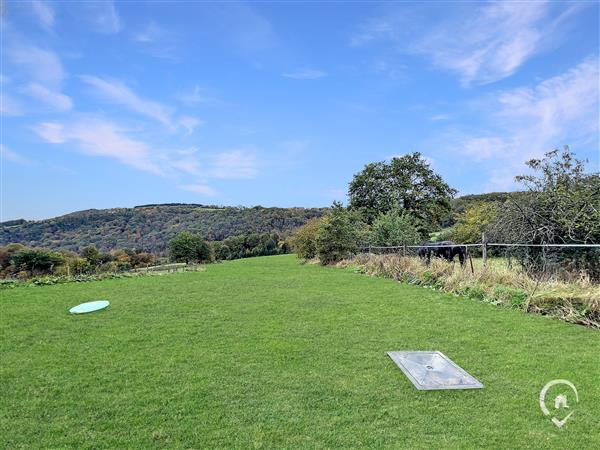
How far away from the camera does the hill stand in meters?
42.7

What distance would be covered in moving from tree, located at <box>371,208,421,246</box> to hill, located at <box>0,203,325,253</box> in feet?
80.1

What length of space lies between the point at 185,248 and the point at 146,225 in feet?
85.4

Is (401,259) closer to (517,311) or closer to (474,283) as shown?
(474,283)

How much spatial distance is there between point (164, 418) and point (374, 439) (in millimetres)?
1676

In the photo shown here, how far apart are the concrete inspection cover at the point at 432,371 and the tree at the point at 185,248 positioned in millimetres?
25318

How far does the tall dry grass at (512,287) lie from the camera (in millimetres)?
6504

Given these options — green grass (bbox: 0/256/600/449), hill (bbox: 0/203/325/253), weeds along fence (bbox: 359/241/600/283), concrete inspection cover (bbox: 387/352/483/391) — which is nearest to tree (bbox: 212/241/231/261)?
hill (bbox: 0/203/325/253)

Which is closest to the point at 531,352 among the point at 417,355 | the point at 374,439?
the point at 417,355

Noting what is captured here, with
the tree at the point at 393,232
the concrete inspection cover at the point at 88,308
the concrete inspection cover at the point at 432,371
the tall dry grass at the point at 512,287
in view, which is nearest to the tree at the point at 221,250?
the tree at the point at 393,232

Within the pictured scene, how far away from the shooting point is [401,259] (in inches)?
534

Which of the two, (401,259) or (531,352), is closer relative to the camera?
(531,352)

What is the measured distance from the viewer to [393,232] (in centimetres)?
2002

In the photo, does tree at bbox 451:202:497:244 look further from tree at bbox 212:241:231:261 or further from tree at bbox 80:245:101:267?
tree at bbox 80:245:101:267

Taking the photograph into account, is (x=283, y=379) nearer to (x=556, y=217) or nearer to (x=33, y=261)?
(x=556, y=217)
